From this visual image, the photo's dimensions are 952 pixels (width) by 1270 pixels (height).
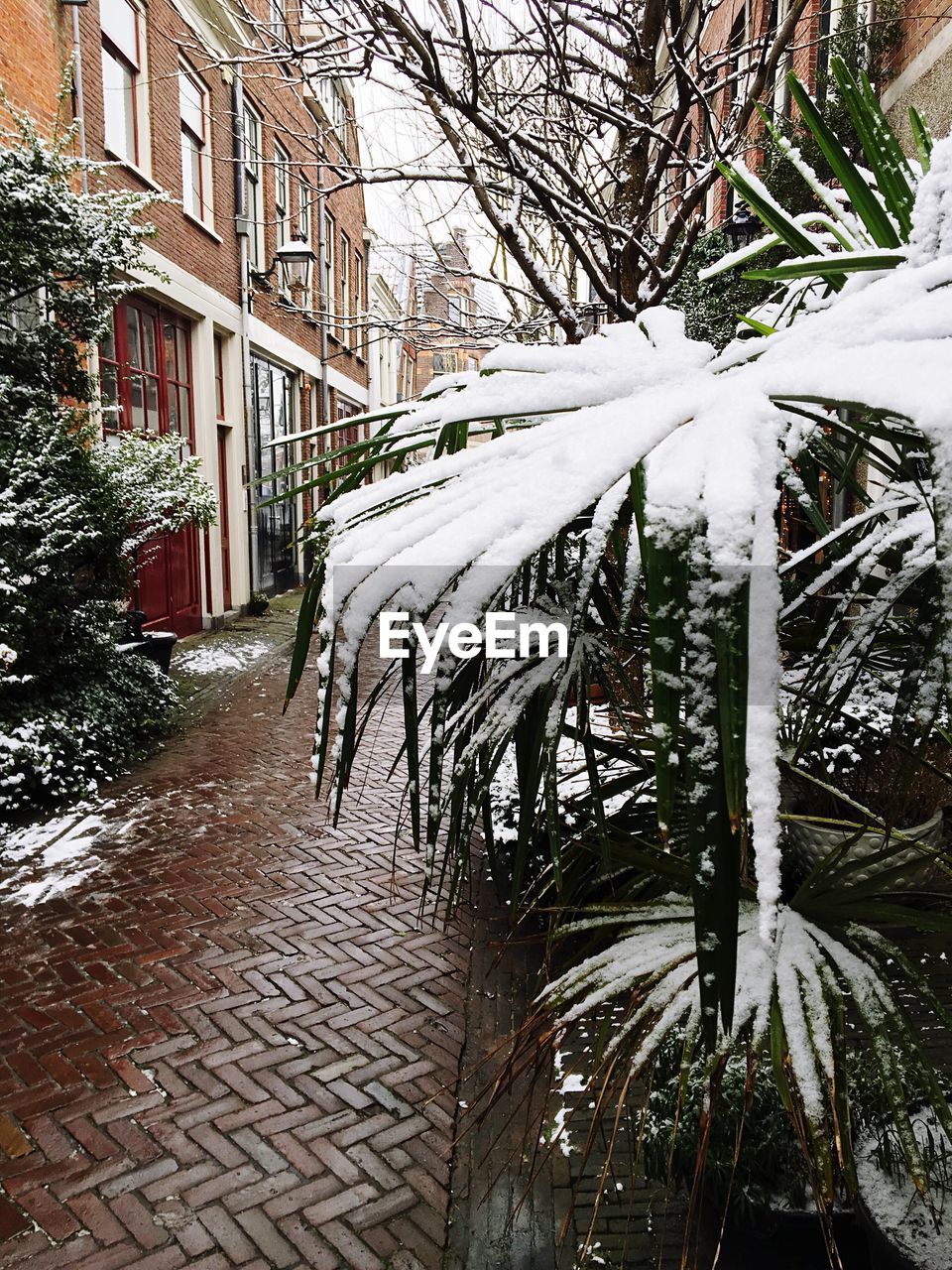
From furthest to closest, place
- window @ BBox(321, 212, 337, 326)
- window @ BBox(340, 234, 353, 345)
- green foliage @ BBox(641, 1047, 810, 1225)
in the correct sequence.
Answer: window @ BBox(340, 234, 353, 345) → window @ BBox(321, 212, 337, 326) → green foliage @ BBox(641, 1047, 810, 1225)

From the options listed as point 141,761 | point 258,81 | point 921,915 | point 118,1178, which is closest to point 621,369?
point 921,915

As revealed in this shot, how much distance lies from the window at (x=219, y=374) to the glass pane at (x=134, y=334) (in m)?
2.64

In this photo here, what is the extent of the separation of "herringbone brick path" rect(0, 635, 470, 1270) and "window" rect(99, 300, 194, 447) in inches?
227

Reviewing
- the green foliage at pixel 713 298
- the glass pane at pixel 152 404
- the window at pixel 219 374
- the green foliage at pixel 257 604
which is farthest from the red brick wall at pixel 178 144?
the green foliage at pixel 257 604

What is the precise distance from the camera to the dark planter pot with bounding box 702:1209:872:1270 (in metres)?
2.04

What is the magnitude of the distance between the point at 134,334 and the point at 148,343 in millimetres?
368

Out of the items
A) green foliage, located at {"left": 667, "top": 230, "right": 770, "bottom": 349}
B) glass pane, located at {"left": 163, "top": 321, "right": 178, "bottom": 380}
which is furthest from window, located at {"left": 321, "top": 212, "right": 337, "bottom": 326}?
green foliage, located at {"left": 667, "top": 230, "right": 770, "bottom": 349}

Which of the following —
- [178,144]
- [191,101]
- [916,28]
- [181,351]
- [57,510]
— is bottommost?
[57,510]

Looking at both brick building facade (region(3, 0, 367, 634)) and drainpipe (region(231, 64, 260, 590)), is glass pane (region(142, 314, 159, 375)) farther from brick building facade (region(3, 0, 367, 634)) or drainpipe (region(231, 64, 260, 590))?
drainpipe (region(231, 64, 260, 590))

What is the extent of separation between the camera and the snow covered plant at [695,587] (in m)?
0.82

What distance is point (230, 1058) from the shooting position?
317 centimetres

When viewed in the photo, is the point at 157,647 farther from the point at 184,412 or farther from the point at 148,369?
the point at 184,412

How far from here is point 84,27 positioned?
826 centimetres

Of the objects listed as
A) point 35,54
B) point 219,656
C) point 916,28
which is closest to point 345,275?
point 219,656
